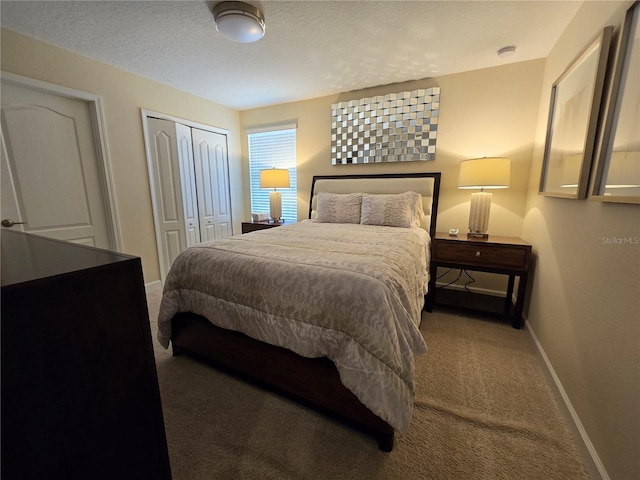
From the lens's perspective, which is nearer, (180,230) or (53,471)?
(53,471)

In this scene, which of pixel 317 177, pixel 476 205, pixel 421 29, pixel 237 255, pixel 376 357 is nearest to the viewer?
pixel 376 357

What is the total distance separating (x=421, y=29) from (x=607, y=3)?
41.7 inches

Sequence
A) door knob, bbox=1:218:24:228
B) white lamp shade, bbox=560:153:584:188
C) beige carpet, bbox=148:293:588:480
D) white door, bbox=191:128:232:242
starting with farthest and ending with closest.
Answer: white door, bbox=191:128:232:242 < door knob, bbox=1:218:24:228 < white lamp shade, bbox=560:153:584:188 < beige carpet, bbox=148:293:588:480

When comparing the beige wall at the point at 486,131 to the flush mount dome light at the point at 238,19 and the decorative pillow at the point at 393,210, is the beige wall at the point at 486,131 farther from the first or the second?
the flush mount dome light at the point at 238,19

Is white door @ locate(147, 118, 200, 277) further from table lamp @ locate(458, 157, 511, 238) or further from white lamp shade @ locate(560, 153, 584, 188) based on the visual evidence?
white lamp shade @ locate(560, 153, 584, 188)

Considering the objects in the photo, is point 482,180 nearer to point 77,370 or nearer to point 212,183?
point 77,370

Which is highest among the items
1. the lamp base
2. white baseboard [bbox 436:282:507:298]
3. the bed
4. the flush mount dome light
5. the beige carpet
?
the flush mount dome light

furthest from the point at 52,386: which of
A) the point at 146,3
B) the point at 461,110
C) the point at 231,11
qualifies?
the point at 461,110

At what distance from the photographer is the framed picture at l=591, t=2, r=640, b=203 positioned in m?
1.07

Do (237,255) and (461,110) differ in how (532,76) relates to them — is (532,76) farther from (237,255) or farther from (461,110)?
(237,255)

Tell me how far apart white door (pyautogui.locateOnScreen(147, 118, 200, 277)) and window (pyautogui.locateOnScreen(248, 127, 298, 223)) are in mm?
1011

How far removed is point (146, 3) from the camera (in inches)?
70.2

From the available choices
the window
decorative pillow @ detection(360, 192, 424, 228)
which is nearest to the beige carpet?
decorative pillow @ detection(360, 192, 424, 228)

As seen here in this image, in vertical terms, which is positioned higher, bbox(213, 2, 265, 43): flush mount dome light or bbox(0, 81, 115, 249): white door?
bbox(213, 2, 265, 43): flush mount dome light
